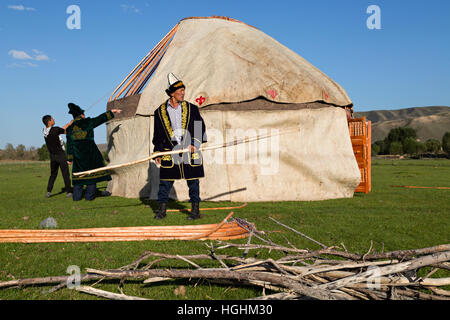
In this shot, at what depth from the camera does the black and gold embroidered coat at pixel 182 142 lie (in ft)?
17.3

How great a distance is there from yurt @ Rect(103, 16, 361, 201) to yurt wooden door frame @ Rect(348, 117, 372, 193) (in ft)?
2.07

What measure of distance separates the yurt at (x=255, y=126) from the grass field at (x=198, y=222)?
1.63ft

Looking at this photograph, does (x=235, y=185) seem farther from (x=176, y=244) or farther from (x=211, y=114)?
(x=176, y=244)

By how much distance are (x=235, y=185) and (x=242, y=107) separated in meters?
1.65

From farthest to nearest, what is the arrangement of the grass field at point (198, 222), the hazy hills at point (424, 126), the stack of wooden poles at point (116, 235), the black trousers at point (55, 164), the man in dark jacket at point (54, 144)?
the hazy hills at point (424, 126), the black trousers at point (55, 164), the man in dark jacket at point (54, 144), the stack of wooden poles at point (116, 235), the grass field at point (198, 222)

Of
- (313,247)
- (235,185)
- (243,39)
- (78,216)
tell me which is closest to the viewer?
(313,247)

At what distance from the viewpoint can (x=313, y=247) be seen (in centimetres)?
341

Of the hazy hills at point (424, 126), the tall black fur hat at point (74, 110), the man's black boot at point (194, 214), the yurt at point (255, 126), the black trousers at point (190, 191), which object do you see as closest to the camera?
the man's black boot at point (194, 214)

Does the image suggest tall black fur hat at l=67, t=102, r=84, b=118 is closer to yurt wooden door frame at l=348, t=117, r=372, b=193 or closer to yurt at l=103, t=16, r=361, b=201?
yurt at l=103, t=16, r=361, b=201

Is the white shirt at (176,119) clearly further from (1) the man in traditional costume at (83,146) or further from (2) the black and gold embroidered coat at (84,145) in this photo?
(2) the black and gold embroidered coat at (84,145)

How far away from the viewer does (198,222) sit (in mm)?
4887

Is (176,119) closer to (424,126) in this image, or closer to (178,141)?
(178,141)

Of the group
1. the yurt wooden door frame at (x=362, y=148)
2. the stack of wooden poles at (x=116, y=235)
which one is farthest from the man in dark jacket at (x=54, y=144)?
the yurt wooden door frame at (x=362, y=148)
